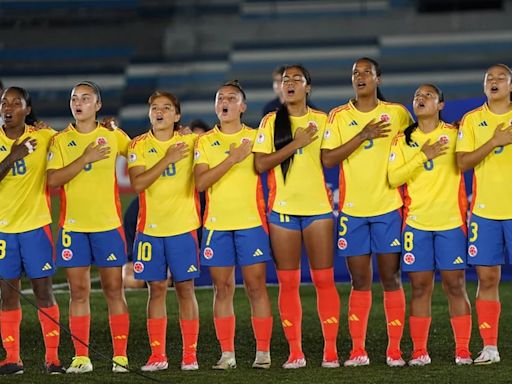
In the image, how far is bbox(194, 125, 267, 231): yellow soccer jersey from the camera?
21.6ft

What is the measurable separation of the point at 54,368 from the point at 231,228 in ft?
3.91

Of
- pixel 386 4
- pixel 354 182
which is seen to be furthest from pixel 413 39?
pixel 354 182

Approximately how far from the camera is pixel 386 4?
19.9m

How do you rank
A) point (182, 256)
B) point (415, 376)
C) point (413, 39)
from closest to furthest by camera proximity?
point (415, 376)
point (182, 256)
point (413, 39)

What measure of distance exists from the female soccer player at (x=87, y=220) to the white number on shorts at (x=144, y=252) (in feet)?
0.30

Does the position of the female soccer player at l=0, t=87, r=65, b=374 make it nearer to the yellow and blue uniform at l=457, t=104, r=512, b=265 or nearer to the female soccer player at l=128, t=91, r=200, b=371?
the female soccer player at l=128, t=91, r=200, b=371

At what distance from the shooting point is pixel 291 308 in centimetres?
664

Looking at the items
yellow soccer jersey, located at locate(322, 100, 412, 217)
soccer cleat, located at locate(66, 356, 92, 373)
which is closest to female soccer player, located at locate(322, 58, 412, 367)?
yellow soccer jersey, located at locate(322, 100, 412, 217)

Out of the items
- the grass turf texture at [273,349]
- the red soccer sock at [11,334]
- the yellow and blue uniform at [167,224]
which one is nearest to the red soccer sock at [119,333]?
the grass turf texture at [273,349]

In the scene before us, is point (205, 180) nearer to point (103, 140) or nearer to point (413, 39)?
point (103, 140)

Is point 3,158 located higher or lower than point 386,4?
lower

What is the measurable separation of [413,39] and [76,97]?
1361 cm

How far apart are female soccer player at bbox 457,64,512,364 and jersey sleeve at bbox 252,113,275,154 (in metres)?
0.99

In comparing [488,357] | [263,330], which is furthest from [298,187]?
[488,357]
